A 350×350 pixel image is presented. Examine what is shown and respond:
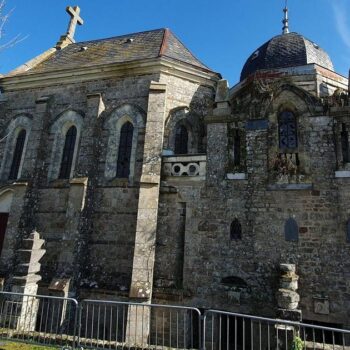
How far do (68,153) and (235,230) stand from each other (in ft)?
25.5

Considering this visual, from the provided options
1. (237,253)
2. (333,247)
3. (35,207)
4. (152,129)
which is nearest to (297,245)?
(333,247)

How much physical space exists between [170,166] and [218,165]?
1.64m

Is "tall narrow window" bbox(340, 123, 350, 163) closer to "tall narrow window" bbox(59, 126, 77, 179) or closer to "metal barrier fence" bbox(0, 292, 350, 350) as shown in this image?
"metal barrier fence" bbox(0, 292, 350, 350)

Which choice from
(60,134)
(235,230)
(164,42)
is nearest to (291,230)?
(235,230)

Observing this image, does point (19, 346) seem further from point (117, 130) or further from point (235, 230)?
point (117, 130)

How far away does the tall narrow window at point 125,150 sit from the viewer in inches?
454

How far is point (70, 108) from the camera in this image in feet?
42.5

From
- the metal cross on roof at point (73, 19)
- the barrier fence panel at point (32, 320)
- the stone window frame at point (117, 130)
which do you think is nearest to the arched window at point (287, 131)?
the stone window frame at point (117, 130)

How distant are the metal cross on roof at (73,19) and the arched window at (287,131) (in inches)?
599

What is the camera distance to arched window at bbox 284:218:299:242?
8.41 meters

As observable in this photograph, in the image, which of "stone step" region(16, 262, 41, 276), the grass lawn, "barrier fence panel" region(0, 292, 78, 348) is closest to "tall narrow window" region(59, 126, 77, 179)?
"stone step" region(16, 262, 41, 276)

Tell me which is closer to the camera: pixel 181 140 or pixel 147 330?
pixel 147 330

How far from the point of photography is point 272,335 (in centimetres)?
731

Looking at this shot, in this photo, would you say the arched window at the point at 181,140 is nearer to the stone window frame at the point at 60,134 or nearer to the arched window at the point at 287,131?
the arched window at the point at 287,131
